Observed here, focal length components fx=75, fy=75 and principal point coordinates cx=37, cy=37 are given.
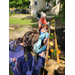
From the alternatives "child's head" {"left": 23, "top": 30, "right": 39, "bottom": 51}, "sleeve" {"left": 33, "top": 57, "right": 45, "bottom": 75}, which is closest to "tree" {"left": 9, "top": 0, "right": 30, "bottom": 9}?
"child's head" {"left": 23, "top": 30, "right": 39, "bottom": 51}

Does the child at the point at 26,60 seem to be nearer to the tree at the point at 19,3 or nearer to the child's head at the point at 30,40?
the child's head at the point at 30,40

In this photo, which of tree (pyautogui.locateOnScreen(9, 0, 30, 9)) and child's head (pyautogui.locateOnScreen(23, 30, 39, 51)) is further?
tree (pyautogui.locateOnScreen(9, 0, 30, 9))

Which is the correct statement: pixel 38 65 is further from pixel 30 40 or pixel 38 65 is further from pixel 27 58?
pixel 30 40

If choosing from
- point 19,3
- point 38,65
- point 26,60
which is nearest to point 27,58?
point 26,60

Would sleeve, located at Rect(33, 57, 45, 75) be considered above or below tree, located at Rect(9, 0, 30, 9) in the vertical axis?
below

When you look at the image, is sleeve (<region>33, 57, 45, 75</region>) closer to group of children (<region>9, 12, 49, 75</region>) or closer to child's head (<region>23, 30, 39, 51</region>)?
group of children (<region>9, 12, 49, 75</region>)

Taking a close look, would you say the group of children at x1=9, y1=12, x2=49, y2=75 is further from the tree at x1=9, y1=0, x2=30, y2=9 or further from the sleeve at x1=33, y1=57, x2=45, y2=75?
the tree at x1=9, y1=0, x2=30, y2=9

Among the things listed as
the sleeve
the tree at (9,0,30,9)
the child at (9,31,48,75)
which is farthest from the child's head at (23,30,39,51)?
the tree at (9,0,30,9)

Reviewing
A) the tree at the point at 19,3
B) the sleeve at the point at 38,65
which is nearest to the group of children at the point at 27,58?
the sleeve at the point at 38,65

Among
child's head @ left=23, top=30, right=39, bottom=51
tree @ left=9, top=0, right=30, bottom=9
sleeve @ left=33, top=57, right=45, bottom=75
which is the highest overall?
tree @ left=9, top=0, right=30, bottom=9
